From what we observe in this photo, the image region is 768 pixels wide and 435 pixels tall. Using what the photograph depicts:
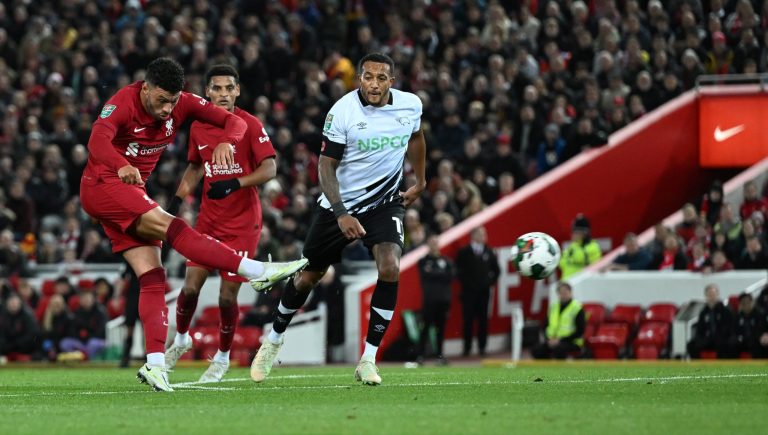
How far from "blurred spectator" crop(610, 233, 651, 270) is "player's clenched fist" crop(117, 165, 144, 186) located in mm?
12741

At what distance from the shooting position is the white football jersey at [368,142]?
36.5ft

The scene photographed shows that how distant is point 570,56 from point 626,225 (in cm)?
320

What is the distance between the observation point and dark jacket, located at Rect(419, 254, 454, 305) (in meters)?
20.9

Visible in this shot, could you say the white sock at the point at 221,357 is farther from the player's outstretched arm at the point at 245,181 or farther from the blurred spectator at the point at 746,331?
the blurred spectator at the point at 746,331

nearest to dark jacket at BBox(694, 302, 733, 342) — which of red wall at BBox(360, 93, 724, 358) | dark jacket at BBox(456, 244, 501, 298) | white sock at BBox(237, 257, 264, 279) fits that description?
dark jacket at BBox(456, 244, 501, 298)

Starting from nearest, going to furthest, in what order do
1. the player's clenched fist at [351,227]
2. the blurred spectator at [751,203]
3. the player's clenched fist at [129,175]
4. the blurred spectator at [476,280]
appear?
the player's clenched fist at [129,175] < the player's clenched fist at [351,227] < the blurred spectator at [751,203] < the blurred spectator at [476,280]

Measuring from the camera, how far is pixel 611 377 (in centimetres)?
1191

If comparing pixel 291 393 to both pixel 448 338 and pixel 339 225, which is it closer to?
pixel 339 225

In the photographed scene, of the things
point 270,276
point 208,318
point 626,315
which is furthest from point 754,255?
point 270,276

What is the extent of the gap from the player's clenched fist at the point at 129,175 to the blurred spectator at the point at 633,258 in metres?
12.7

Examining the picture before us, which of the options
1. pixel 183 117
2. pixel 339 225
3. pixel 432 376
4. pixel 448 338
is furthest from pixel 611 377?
pixel 448 338

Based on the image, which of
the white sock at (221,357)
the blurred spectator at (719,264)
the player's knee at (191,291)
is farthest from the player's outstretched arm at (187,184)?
the blurred spectator at (719,264)

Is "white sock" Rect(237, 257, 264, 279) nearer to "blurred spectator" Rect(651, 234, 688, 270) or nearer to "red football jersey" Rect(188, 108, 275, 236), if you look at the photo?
"red football jersey" Rect(188, 108, 275, 236)

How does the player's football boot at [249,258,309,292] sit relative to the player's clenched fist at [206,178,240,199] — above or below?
below
